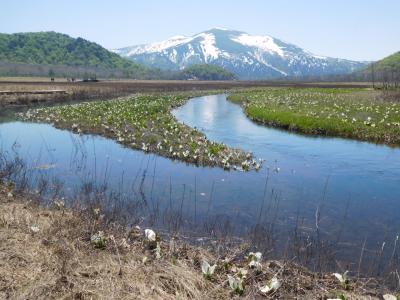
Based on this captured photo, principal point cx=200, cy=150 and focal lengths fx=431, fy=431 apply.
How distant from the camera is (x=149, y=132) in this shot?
2616cm

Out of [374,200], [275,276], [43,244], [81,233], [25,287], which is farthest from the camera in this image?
[374,200]

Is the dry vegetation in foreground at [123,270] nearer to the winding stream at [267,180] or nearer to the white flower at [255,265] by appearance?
the white flower at [255,265]

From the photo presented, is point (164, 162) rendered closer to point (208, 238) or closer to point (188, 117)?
point (208, 238)

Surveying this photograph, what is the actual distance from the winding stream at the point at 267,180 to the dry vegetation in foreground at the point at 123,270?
290cm

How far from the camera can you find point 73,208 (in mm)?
10789

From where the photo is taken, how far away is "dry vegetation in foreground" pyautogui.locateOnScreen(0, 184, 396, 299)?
23.0ft

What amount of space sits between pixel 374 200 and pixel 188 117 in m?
26.3

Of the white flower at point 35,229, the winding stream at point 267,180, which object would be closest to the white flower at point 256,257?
the winding stream at point 267,180

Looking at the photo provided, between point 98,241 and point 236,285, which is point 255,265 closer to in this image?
point 236,285

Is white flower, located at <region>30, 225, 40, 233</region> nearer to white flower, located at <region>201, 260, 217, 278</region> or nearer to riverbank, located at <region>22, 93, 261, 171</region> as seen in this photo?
white flower, located at <region>201, 260, 217, 278</region>

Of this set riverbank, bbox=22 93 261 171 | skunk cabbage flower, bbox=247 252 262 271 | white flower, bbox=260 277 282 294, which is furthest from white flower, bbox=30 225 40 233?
riverbank, bbox=22 93 261 171

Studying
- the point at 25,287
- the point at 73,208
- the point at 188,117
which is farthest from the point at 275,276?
the point at 188,117

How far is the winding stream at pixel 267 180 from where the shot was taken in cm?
1241

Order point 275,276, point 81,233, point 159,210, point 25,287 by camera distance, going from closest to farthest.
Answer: point 25,287 → point 275,276 → point 81,233 → point 159,210
